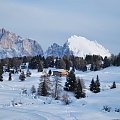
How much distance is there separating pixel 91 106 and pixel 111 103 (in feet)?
8.66

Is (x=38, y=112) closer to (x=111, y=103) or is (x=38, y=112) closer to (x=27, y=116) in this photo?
(x=27, y=116)

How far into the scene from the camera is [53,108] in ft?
115

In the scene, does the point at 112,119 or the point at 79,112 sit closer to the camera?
the point at 112,119

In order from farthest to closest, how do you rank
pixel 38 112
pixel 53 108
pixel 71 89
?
1. pixel 71 89
2. pixel 53 108
3. pixel 38 112

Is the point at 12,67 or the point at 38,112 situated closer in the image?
the point at 38,112

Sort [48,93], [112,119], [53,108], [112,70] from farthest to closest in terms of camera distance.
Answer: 1. [112,70]
2. [48,93]
3. [53,108]
4. [112,119]

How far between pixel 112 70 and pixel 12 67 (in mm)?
45478

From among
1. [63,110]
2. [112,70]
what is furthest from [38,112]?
[112,70]

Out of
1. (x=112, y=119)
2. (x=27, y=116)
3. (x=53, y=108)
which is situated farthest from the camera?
(x=53, y=108)

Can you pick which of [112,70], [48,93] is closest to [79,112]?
[48,93]

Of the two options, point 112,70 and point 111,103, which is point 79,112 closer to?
point 111,103

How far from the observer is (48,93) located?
78.4 meters

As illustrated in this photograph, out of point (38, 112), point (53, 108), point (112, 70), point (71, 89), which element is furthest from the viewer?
point (112, 70)

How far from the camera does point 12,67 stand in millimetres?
178750
